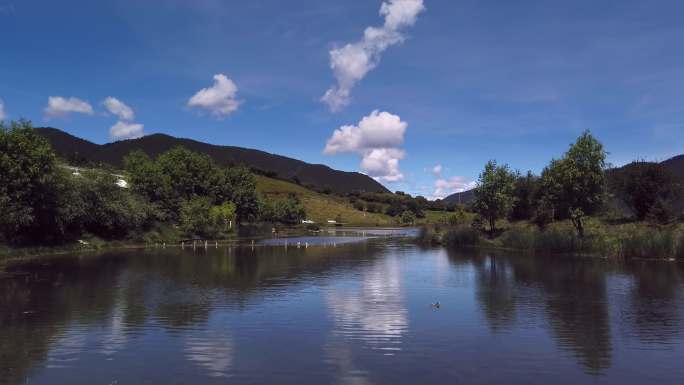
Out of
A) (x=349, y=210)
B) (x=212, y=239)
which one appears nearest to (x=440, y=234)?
(x=212, y=239)

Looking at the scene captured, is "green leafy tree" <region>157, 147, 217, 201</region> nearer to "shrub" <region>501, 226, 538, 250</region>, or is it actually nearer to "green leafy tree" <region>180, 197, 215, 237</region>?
"green leafy tree" <region>180, 197, 215, 237</region>

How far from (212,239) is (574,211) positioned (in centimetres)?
5529

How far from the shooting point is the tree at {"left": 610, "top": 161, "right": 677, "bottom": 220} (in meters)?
A: 52.0

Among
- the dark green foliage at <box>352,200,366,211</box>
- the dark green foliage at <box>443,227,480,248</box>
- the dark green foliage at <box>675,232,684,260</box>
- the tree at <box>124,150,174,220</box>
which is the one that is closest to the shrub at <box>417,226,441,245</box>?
the dark green foliage at <box>443,227,480,248</box>

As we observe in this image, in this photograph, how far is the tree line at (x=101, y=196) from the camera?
153 feet

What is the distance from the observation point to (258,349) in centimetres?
1631

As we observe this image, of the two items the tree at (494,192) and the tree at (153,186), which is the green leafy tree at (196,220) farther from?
the tree at (494,192)

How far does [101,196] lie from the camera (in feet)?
201

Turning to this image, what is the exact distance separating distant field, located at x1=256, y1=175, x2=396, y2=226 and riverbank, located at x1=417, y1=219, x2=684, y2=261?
326ft

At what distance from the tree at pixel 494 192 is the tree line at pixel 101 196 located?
1699 inches

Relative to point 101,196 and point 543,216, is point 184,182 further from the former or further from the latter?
point 543,216

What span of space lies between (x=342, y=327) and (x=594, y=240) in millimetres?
35222

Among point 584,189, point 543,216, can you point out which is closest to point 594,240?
point 584,189

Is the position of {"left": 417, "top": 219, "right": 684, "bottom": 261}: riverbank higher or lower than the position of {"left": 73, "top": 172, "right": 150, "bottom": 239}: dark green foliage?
lower
